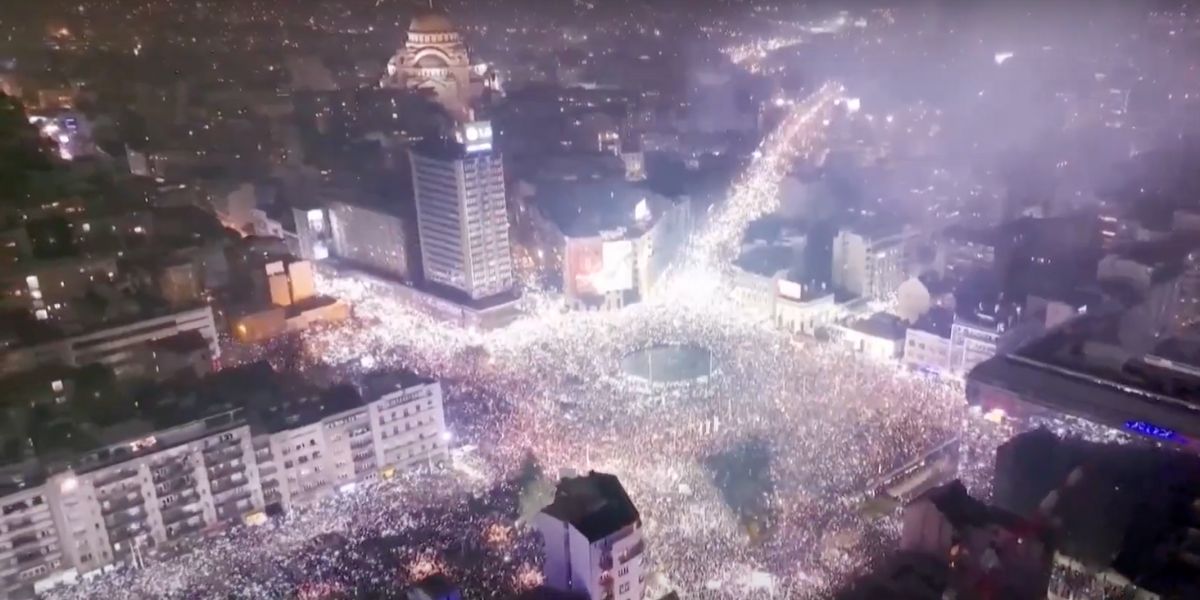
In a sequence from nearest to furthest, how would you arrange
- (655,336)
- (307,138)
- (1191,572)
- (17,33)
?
(1191,572) → (655,336) → (17,33) → (307,138)

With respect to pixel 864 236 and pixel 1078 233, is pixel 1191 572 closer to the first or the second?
pixel 864 236

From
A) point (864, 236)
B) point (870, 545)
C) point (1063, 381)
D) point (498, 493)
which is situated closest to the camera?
point (870, 545)

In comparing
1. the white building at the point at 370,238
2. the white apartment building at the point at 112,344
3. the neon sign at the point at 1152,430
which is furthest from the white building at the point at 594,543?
the white building at the point at 370,238

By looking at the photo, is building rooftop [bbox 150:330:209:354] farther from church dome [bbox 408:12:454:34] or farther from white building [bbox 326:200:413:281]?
church dome [bbox 408:12:454:34]

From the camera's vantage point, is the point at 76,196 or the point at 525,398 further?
the point at 76,196

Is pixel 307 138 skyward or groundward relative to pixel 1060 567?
skyward

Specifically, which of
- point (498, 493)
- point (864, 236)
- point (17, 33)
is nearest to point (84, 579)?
point (498, 493)

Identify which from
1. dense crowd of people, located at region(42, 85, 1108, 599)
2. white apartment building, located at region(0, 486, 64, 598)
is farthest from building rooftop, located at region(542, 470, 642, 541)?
white apartment building, located at region(0, 486, 64, 598)
